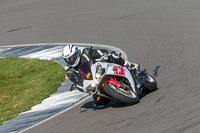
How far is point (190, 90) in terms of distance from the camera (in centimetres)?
854

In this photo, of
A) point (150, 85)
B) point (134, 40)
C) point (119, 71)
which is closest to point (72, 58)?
point (119, 71)

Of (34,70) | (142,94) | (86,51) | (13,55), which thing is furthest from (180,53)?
(13,55)

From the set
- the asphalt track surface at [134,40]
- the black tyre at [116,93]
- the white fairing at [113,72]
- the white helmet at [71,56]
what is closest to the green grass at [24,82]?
the asphalt track surface at [134,40]

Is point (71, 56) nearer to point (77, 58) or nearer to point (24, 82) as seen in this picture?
point (77, 58)

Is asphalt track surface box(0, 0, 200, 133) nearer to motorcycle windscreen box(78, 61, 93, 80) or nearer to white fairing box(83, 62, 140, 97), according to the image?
white fairing box(83, 62, 140, 97)

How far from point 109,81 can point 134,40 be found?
6145 millimetres

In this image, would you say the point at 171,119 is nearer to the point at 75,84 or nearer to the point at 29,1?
the point at 75,84

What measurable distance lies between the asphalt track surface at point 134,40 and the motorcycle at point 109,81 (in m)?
0.32

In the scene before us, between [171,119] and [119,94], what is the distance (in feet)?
4.69

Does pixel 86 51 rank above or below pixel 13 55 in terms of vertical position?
above

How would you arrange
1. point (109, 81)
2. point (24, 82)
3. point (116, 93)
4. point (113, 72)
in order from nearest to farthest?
point (116, 93), point (109, 81), point (113, 72), point (24, 82)

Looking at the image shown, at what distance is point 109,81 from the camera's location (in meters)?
A: 8.21

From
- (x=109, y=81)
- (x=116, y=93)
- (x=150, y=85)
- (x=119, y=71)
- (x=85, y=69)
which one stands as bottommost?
(x=150, y=85)

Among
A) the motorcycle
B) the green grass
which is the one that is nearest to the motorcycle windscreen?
the motorcycle
